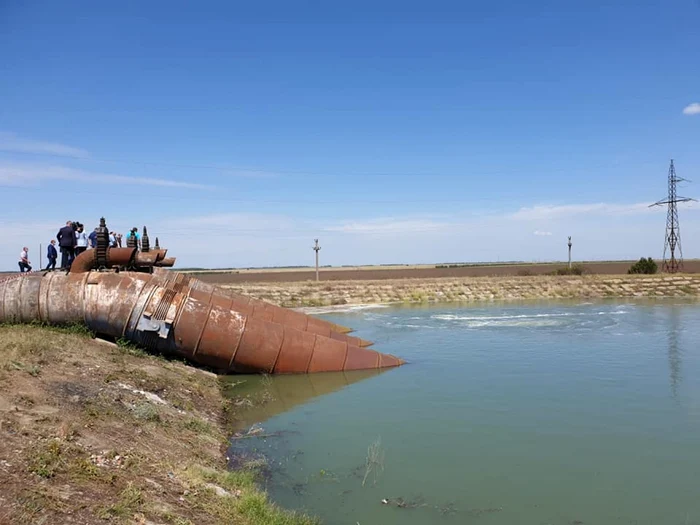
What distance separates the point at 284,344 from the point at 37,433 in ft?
31.4

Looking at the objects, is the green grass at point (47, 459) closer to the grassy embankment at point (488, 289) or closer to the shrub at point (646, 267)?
the grassy embankment at point (488, 289)

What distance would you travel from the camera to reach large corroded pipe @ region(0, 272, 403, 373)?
574 inches

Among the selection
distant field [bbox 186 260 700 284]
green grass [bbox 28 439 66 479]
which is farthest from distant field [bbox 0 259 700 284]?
green grass [bbox 28 439 66 479]

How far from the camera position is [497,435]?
10742 millimetres

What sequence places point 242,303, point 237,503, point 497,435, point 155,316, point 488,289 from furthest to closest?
point 488,289 → point 242,303 → point 155,316 → point 497,435 → point 237,503

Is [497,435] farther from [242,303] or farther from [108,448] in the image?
[242,303]

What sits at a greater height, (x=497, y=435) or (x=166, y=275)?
(x=166, y=275)

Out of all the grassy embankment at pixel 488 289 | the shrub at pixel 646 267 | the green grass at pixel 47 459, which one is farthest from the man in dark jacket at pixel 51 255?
the shrub at pixel 646 267

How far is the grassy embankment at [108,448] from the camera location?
5.62 meters

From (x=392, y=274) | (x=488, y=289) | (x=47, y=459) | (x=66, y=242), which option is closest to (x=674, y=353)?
(x=47, y=459)

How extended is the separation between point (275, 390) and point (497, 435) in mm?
6462

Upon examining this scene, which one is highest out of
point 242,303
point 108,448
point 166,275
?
point 166,275

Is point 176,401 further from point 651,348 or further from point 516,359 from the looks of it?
point 651,348

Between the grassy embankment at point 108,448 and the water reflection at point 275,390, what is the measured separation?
2.21ft
